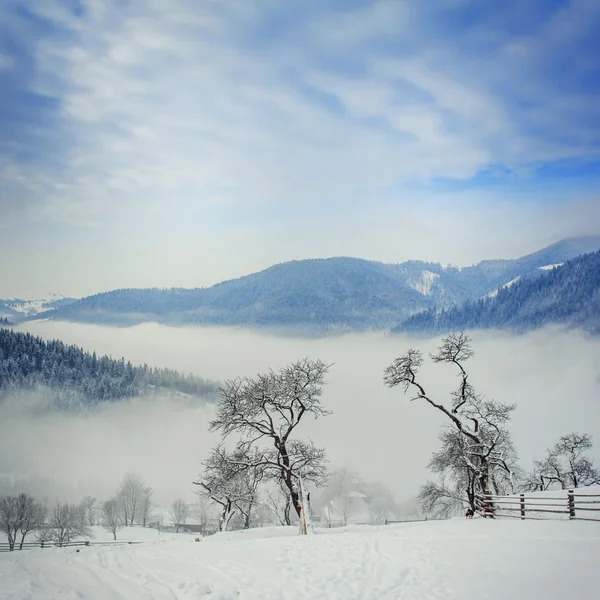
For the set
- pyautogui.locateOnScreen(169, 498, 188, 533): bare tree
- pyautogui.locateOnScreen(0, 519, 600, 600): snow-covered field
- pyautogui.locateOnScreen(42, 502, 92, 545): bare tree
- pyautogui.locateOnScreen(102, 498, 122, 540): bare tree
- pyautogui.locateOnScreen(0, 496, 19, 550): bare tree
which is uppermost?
pyautogui.locateOnScreen(0, 519, 600, 600): snow-covered field

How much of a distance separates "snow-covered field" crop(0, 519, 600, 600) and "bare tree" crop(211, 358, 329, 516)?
9.49 meters

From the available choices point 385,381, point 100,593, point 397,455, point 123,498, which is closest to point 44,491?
point 123,498

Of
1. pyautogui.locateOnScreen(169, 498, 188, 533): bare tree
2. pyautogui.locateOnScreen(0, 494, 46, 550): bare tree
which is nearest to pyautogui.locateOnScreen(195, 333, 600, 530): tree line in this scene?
pyautogui.locateOnScreen(0, 494, 46, 550): bare tree

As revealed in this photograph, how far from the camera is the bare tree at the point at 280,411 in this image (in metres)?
27.0

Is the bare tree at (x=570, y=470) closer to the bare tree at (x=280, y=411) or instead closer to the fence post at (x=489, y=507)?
the fence post at (x=489, y=507)

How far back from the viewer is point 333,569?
13.3m

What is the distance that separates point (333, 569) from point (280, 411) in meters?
15.3

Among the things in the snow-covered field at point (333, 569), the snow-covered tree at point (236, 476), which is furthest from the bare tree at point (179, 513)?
the snow-covered field at point (333, 569)

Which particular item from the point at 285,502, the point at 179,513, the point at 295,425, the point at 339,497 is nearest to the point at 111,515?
the point at 179,513

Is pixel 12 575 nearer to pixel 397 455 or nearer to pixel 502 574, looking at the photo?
pixel 502 574

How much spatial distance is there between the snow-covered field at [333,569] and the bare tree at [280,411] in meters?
9.49

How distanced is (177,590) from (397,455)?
192761 mm

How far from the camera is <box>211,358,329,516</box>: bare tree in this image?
88.6 feet

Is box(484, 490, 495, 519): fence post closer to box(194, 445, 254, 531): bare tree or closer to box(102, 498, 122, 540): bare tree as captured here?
box(194, 445, 254, 531): bare tree
